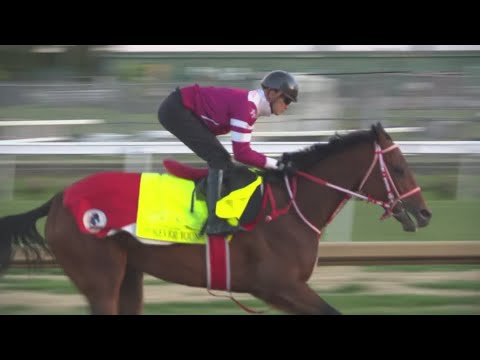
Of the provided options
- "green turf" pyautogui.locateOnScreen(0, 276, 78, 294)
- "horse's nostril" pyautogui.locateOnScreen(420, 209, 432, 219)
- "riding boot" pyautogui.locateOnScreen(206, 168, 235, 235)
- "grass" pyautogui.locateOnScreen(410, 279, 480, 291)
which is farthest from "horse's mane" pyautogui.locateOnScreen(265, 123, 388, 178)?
"green turf" pyautogui.locateOnScreen(0, 276, 78, 294)

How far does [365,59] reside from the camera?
36.4 ft

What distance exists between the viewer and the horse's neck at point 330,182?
211 inches

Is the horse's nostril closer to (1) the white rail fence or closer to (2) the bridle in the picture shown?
(2) the bridle

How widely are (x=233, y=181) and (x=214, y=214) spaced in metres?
0.25

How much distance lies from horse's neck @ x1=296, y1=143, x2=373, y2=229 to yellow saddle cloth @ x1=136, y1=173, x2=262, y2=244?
332 mm

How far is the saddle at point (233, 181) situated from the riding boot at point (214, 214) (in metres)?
0.03

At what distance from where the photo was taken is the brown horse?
5.18 meters

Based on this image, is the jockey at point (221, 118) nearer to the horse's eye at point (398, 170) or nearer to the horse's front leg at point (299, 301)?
the horse's front leg at point (299, 301)

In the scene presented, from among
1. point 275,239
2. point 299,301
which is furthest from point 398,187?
point 299,301

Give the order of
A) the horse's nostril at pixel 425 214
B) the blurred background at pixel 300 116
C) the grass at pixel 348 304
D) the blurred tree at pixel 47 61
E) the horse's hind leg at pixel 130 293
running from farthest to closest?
1. the blurred tree at pixel 47 61
2. the blurred background at pixel 300 116
3. the grass at pixel 348 304
4. the horse's hind leg at pixel 130 293
5. the horse's nostril at pixel 425 214

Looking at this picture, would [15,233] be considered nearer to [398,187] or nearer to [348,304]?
[398,187]

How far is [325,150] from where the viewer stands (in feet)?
17.9

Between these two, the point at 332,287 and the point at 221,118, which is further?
the point at 332,287

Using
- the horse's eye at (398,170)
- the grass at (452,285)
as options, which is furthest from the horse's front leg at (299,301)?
the grass at (452,285)
